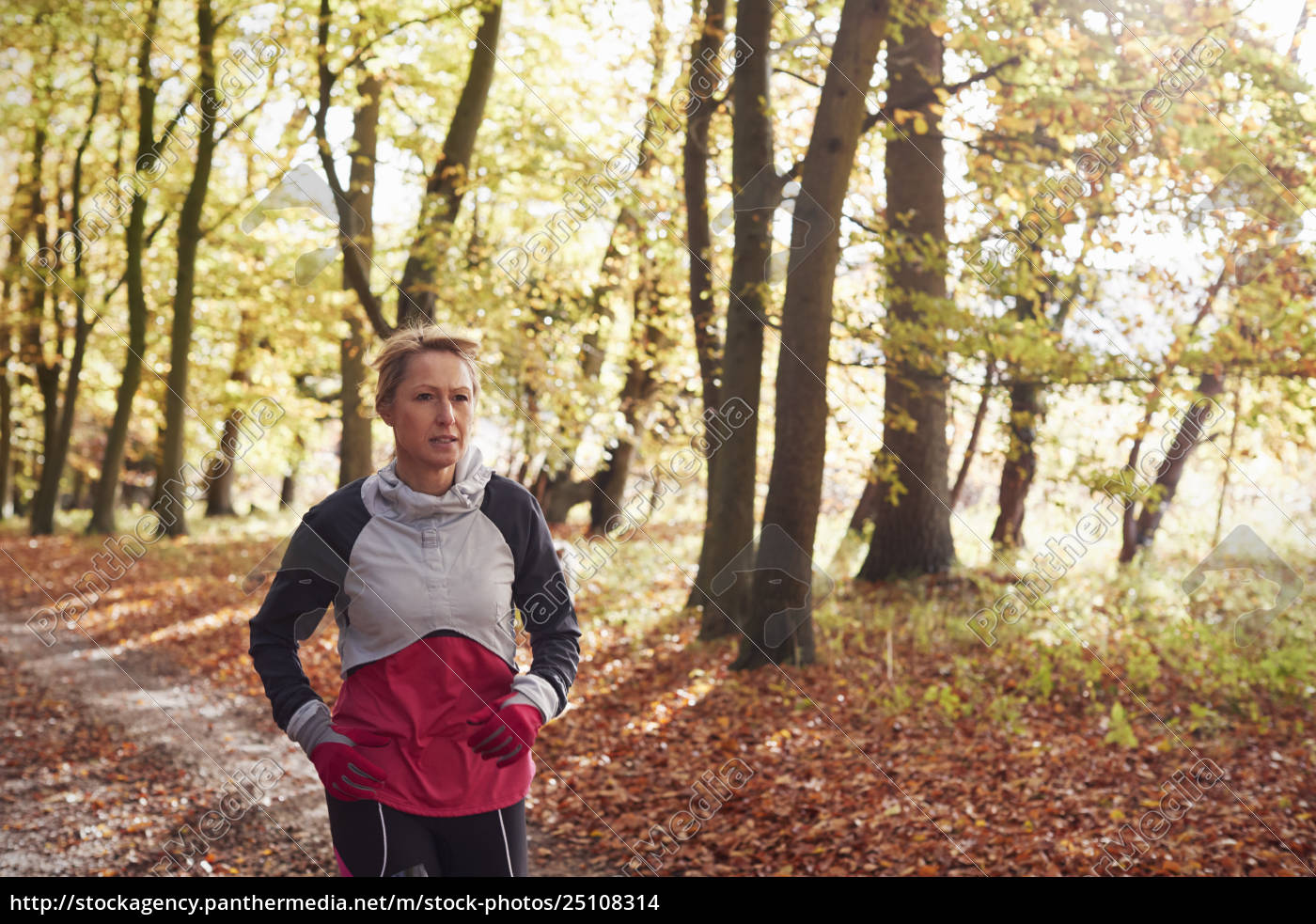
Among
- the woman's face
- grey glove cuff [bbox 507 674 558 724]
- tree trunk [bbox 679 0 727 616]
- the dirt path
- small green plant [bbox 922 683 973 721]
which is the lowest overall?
the dirt path

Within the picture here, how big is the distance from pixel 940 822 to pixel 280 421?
20909 millimetres

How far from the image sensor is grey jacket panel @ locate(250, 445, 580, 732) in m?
2.63

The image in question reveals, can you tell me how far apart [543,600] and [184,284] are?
16904 millimetres

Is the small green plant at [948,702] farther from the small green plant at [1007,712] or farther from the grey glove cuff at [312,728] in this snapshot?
the grey glove cuff at [312,728]

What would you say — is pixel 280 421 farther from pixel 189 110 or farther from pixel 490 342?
pixel 490 342

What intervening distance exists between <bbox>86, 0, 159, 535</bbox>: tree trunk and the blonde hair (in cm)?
1604

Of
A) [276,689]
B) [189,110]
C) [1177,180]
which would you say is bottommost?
[276,689]

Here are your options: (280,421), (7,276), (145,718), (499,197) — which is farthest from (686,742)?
(7,276)

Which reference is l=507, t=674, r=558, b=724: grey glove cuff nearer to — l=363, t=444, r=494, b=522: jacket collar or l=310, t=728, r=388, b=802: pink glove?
l=310, t=728, r=388, b=802: pink glove

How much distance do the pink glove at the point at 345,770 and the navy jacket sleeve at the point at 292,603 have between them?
175 mm

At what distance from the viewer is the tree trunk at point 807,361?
8.10 meters

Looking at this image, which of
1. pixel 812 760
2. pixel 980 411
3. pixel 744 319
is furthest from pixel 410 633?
pixel 980 411

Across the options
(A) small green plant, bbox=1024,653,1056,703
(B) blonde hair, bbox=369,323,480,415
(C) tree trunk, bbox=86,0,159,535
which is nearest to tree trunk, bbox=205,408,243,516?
(C) tree trunk, bbox=86,0,159,535

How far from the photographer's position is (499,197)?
1645 centimetres
